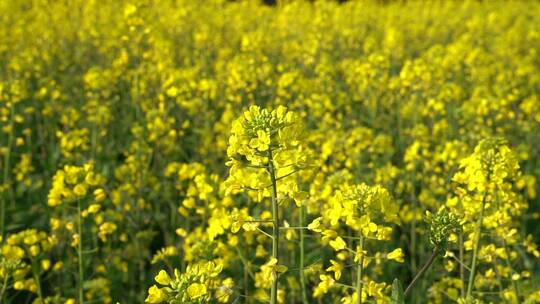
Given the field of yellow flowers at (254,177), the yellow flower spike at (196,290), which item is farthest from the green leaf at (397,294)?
the yellow flower spike at (196,290)

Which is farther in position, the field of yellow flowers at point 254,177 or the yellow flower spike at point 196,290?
the field of yellow flowers at point 254,177

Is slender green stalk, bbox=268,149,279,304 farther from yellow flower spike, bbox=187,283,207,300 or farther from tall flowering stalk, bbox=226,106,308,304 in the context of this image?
yellow flower spike, bbox=187,283,207,300

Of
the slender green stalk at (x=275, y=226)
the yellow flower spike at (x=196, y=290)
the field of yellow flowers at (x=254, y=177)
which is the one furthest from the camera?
the field of yellow flowers at (x=254, y=177)

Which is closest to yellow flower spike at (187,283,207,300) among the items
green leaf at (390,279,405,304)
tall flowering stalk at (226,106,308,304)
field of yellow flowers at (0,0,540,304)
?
field of yellow flowers at (0,0,540,304)

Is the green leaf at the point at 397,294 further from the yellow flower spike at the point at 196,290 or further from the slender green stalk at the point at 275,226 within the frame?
the yellow flower spike at the point at 196,290

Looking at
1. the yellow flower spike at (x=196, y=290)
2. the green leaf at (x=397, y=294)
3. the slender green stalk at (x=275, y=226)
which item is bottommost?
the green leaf at (x=397, y=294)

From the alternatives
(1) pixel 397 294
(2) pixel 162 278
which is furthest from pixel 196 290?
(1) pixel 397 294

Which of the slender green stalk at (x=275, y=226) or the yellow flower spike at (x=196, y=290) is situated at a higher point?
the slender green stalk at (x=275, y=226)

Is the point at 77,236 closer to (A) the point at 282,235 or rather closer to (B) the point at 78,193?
(B) the point at 78,193

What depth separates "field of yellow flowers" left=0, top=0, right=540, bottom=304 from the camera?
1.75 m

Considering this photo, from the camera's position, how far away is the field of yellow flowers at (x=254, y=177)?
175 cm

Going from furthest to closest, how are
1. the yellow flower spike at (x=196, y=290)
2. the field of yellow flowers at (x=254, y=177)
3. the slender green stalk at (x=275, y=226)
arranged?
the field of yellow flowers at (x=254, y=177)
the slender green stalk at (x=275, y=226)
the yellow flower spike at (x=196, y=290)

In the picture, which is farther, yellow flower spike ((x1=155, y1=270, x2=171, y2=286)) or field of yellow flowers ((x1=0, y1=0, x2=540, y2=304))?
field of yellow flowers ((x1=0, y1=0, x2=540, y2=304))

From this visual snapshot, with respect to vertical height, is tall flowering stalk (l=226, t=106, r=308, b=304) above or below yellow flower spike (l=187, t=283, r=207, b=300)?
above
